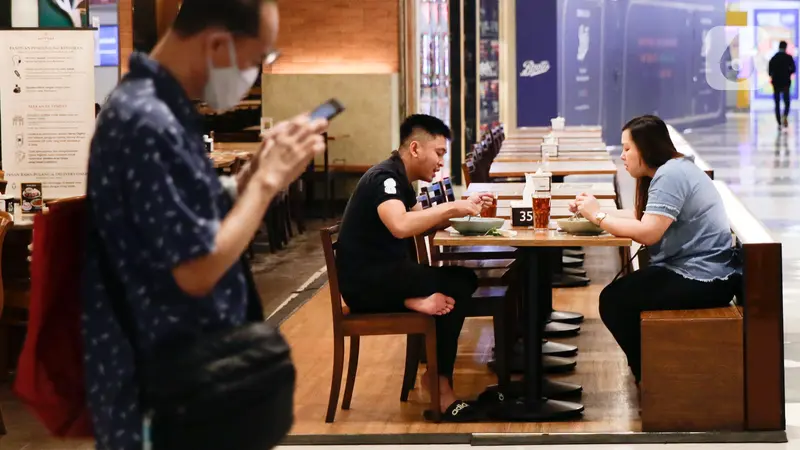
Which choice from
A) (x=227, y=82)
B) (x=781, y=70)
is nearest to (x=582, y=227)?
(x=227, y=82)

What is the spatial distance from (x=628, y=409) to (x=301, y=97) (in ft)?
27.5

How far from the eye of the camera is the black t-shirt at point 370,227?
16.4ft

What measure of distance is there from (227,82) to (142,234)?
31 centimetres

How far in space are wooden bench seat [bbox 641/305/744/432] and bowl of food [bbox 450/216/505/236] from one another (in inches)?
27.2

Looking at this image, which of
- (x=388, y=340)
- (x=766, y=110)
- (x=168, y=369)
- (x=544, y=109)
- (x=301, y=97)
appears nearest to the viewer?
(x=168, y=369)

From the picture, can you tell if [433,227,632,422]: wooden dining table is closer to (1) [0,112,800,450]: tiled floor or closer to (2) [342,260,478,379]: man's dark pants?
(2) [342,260,478,379]: man's dark pants

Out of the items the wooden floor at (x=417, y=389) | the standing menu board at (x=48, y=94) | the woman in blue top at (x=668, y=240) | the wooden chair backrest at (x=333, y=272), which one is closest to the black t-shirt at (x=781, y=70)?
the wooden floor at (x=417, y=389)

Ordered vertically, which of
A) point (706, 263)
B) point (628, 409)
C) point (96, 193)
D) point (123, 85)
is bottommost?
point (628, 409)

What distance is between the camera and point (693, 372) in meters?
4.81

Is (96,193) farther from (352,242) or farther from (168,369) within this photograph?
(352,242)

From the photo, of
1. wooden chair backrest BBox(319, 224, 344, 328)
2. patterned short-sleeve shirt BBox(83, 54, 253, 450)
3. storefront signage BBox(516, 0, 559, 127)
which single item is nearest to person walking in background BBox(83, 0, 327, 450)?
patterned short-sleeve shirt BBox(83, 54, 253, 450)

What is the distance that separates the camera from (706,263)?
4996mm

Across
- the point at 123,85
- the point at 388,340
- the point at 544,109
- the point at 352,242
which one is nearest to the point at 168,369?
the point at 123,85

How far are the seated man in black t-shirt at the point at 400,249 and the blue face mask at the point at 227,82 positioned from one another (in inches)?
109
